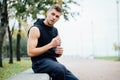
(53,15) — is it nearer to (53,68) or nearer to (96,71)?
(53,68)

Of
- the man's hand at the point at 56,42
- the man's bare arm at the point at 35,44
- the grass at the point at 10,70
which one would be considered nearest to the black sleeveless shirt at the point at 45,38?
the man's bare arm at the point at 35,44

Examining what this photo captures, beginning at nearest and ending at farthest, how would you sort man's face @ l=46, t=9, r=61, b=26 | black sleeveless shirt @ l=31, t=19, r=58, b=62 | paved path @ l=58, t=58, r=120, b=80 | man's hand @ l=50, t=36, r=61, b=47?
man's hand @ l=50, t=36, r=61, b=47 < man's face @ l=46, t=9, r=61, b=26 < black sleeveless shirt @ l=31, t=19, r=58, b=62 < paved path @ l=58, t=58, r=120, b=80

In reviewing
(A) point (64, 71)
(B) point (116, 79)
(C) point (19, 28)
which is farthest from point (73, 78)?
(C) point (19, 28)

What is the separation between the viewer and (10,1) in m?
25.3

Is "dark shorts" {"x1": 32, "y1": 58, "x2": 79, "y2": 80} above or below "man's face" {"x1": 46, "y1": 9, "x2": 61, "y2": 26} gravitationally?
below

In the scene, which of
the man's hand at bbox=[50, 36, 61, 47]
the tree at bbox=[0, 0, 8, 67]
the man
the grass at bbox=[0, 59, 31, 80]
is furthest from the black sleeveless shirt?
the tree at bbox=[0, 0, 8, 67]

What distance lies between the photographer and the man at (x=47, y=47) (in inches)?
218

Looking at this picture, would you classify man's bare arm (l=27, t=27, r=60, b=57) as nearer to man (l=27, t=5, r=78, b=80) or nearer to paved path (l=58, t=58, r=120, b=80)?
man (l=27, t=5, r=78, b=80)

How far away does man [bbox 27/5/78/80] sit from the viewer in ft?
18.2

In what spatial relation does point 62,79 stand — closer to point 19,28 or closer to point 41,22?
point 41,22

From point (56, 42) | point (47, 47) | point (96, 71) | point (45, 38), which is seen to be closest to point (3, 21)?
point (96, 71)

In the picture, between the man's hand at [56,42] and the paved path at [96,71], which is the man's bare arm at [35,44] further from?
the paved path at [96,71]

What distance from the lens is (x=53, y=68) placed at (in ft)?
18.3

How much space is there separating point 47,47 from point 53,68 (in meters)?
0.33
